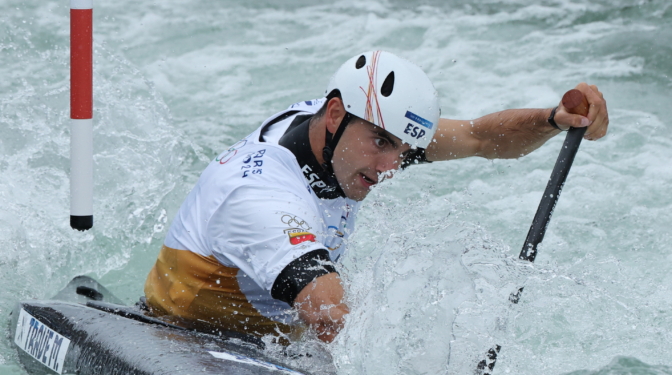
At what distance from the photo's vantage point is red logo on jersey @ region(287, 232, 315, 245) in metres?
2.49

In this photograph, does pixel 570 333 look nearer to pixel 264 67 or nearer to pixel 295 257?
pixel 295 257

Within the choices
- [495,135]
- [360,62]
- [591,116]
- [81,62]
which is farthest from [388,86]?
[81,62]

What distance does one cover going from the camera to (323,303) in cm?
250

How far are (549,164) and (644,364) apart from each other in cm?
300

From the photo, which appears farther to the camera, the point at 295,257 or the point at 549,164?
the point at 549,164

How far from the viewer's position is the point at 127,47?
8.17m

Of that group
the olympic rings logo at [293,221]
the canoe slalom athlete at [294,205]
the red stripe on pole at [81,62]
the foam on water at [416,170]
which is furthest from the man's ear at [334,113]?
the red stripe on pole at [81,62]

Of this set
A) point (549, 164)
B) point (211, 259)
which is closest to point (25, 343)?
point (211, 259)

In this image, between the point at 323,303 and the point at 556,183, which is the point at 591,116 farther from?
the point at 323,303

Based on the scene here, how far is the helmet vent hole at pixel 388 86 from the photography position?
2809 mm

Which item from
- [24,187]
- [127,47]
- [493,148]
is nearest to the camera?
[493,148]

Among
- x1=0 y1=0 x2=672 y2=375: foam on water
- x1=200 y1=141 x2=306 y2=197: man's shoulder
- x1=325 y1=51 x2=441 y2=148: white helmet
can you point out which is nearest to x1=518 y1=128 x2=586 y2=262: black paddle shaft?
x1=0 y1=0 x2=672 y2=375: foam on water

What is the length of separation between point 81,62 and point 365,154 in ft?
3.96

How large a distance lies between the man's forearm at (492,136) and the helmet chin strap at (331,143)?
77cm
